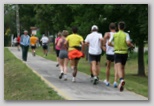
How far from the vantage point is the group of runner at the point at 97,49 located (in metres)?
11.2

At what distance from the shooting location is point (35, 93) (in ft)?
Answer: 36.0

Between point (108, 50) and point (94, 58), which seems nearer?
point (108, 50)

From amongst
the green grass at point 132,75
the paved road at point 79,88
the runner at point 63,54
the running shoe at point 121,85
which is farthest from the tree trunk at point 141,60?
the running shoe at point 121,85

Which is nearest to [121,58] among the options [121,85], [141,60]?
[121,85]

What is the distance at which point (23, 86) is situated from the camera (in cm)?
1153

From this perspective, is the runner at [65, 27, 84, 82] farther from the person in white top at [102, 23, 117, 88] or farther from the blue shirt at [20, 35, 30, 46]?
the blue shirt at [20, 35, 30, 46]

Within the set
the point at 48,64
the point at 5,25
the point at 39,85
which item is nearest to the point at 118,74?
the point at 39,85

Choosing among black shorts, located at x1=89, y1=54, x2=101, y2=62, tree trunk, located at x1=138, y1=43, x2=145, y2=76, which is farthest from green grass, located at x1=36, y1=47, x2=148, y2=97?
black shorts, located at x1=89, y1=54, x2=101, y2=62

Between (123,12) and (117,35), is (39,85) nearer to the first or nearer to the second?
(117,35)

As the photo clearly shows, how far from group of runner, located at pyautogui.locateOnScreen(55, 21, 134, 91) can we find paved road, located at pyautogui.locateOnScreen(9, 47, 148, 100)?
0.16 m

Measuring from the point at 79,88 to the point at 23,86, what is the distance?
106 centimetres

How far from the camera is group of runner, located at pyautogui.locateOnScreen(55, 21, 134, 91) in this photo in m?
11.2

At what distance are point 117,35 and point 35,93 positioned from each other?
1839 millimetres

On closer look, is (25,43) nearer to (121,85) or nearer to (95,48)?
(95,48)
